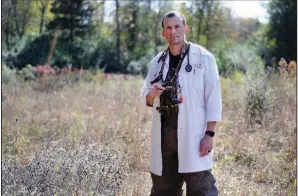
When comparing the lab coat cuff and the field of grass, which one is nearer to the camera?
the lab coat cuff

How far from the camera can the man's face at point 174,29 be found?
261cm

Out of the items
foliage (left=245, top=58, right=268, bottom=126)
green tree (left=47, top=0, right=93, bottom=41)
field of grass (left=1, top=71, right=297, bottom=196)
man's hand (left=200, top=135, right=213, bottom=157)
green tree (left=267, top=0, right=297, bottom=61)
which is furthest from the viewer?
green tree (left=47, top=0, right=93, bottom=41)

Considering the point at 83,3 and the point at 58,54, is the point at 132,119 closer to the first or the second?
the point at 58,54

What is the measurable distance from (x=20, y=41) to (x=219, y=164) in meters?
20.5

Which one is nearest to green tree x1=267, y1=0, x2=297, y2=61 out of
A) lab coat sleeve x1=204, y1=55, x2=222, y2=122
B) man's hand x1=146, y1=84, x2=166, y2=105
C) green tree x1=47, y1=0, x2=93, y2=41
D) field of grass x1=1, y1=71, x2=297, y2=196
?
green tree x1=47, y1=0, x2=93, y2=41

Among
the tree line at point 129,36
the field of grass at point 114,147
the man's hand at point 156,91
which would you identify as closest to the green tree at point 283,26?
the tree line at point 129,36

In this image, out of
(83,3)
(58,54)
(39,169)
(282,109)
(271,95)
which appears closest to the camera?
(39,169)

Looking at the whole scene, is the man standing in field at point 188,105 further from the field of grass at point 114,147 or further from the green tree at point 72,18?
the green tree at point 72,18

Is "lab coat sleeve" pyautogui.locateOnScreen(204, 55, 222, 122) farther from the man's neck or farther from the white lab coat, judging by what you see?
the man's neck

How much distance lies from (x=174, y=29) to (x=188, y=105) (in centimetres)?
53

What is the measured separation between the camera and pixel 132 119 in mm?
5535

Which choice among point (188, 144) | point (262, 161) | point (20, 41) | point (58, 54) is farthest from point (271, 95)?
point (20, 41)

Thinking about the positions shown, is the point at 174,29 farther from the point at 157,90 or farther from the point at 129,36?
the point at 129,36

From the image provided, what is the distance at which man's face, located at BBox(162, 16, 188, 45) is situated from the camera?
103 inches
